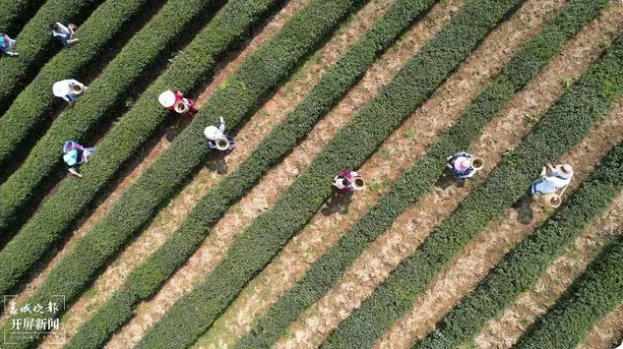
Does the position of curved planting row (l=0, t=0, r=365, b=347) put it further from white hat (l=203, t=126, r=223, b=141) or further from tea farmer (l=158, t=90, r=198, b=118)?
white hat (l=203, t=126, r=223, b=141)

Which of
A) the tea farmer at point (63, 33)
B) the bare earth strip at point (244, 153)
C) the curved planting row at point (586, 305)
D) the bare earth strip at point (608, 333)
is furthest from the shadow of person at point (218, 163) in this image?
the bare earth strip at point (608, 333)

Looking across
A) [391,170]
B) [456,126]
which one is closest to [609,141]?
[456,126]

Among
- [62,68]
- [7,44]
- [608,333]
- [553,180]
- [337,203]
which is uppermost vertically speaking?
[553,180]

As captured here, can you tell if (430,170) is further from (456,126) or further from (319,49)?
(319,49)

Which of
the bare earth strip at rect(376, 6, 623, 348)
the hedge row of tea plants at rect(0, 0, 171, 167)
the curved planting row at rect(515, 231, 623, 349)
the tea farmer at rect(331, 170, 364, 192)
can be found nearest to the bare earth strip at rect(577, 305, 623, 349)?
the curved planting row at rect(515, 231, 623, 349)

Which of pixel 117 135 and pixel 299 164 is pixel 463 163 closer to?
pixel 299 164

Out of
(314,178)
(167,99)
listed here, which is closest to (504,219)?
(314,178)
